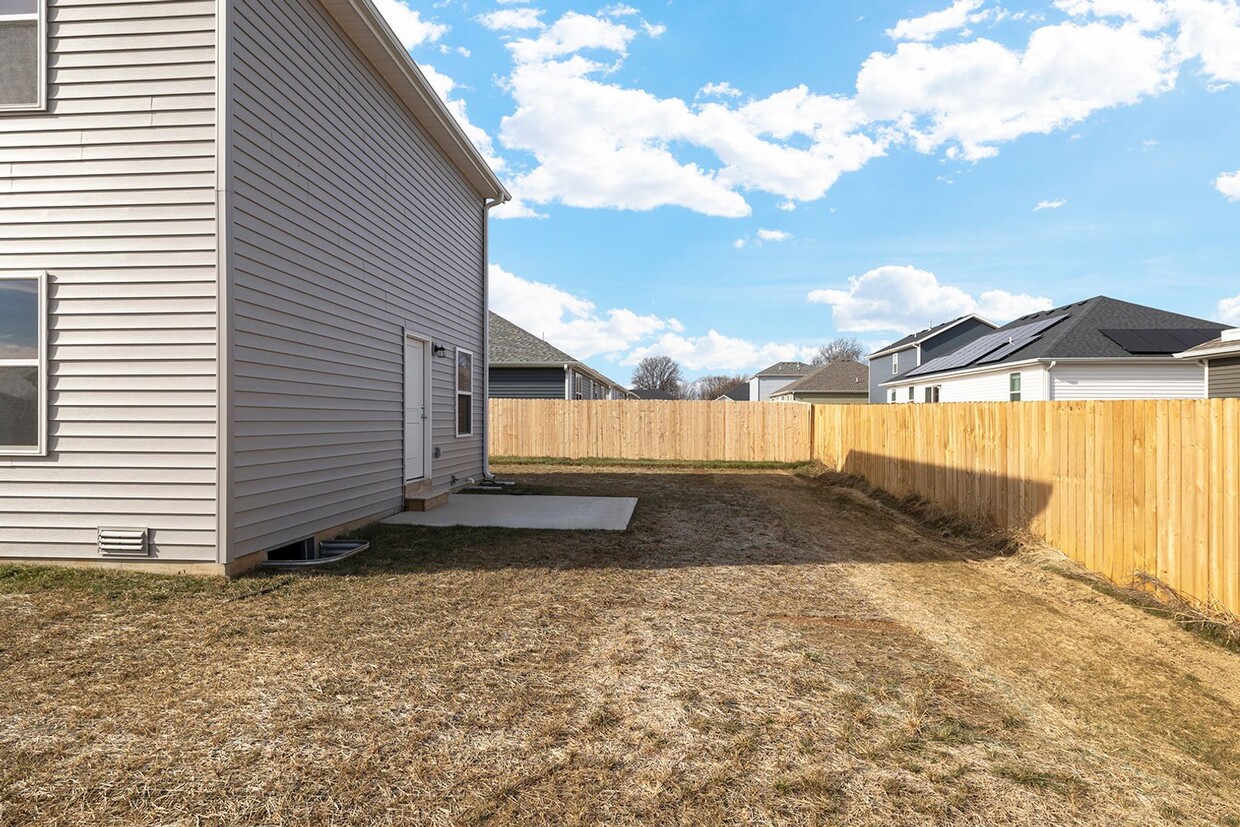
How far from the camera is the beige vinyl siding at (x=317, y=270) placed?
5184mm

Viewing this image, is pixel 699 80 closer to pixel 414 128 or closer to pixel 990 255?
pixel 414 128

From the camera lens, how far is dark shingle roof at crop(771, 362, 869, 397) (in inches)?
1693

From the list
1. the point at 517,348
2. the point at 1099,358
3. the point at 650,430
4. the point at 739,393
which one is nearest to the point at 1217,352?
the point at 1099,358

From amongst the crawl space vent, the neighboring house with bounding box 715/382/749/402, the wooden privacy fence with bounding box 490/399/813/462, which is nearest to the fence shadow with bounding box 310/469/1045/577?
the crawl space vent

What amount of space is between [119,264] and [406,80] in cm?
407

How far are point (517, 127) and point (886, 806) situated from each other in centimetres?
1327

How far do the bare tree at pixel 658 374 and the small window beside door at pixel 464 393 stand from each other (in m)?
65.8

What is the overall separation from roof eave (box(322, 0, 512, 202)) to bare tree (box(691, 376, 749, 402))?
242 feet

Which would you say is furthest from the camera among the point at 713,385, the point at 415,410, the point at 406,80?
the point at 713,385

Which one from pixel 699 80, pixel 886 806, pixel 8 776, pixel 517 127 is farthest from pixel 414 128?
pixel 886 806

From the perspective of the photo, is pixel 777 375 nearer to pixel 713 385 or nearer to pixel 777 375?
pixel 777 375

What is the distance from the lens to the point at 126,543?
4918 millimetres

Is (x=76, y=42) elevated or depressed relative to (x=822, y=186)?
depressed

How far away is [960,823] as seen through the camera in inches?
82.6
